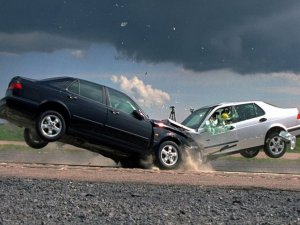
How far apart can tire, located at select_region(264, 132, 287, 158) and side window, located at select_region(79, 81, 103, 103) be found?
17.0 ft

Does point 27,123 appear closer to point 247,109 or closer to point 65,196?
point 65,196

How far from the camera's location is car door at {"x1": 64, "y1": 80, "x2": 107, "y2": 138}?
12.2 m

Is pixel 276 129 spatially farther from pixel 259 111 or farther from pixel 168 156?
pixel 168 156

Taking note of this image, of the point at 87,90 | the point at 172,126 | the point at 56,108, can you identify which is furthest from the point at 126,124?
the point at 56,108

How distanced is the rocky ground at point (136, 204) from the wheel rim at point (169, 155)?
10.7 ft

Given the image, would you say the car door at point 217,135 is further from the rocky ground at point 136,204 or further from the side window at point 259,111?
the rocky ground at point 136,204

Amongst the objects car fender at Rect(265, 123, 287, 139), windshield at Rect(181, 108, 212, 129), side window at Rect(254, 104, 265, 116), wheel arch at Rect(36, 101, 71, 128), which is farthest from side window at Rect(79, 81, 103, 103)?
car fender at Rect(265, 123, 287, 139)

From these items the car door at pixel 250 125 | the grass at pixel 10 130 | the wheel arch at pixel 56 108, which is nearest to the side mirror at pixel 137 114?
the wheel arch at pixel 56 108

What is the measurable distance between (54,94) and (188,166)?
352 centimetres

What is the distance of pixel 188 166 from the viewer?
517 inches

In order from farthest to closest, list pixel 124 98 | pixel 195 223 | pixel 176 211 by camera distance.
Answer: pixel 124 98, pixel 176 211, pixel 195 223

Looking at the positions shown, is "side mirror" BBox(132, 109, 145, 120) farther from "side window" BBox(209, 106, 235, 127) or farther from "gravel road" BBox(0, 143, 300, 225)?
"side window" BBox(209, 106, 235, 127)

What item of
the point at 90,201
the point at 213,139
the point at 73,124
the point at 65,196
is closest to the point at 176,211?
the point at 90,201

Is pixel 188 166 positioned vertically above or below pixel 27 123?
below
